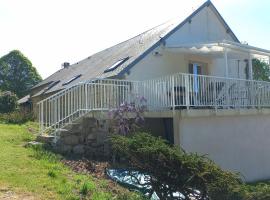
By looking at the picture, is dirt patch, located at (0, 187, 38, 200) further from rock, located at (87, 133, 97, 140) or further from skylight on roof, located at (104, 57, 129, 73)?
skylight on roof, located at (104, 57, 129, 73)

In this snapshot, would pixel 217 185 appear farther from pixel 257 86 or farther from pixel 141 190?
pixel 257 86

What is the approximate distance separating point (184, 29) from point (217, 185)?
14.6 metres

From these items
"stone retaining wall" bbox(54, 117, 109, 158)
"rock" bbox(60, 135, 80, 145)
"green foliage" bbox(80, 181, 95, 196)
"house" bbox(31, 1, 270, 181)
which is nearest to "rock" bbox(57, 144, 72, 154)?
"stone retaining wall" bbox(54, 117, 109, 158)

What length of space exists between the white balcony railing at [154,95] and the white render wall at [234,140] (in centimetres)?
59

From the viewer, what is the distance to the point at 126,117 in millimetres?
13609

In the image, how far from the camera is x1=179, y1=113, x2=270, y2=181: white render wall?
13.8m

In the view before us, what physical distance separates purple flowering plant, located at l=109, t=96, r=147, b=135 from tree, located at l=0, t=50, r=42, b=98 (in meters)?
37.6

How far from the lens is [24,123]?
2206cm

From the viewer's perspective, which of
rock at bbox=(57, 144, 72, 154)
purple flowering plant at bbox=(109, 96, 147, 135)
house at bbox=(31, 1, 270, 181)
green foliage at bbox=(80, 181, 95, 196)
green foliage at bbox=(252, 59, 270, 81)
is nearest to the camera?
green foliage at bbox=(80, 181, 95, 196)

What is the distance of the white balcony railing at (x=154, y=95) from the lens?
14258 millimetres

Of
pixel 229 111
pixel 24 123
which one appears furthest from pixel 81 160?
pixel 24 123

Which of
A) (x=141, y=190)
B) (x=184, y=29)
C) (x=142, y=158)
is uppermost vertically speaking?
(x=184, y=29)

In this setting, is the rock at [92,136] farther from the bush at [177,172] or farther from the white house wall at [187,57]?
the bush at [177,172]

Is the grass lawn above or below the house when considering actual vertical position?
below
